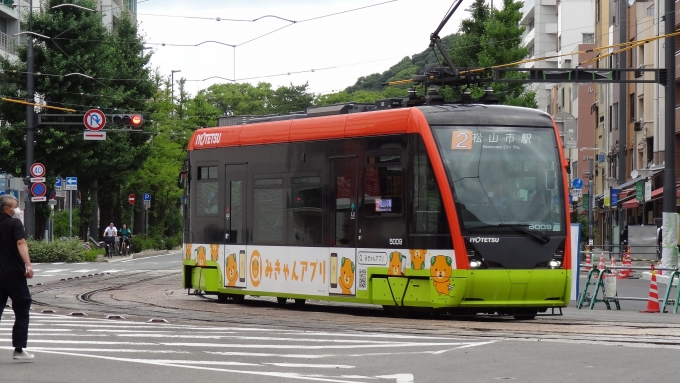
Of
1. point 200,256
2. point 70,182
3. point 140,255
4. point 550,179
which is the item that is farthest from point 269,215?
point 140,255

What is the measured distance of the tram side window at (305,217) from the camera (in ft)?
65.0

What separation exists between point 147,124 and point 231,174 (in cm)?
3979

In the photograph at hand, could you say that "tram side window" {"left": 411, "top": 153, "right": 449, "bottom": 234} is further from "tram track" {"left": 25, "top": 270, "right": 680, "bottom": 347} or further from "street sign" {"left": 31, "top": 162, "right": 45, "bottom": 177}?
"street sign" {"left": 31, "top": 162, "right": 45, "bottom": 177}

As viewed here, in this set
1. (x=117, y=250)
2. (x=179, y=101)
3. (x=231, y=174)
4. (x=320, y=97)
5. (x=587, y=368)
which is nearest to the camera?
(x=587, y=368)

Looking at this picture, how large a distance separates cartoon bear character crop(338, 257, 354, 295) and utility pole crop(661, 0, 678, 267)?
14609 millimetres

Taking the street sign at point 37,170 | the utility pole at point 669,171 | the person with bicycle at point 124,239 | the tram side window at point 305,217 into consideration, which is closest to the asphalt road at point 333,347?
the tram side window at point 305,217

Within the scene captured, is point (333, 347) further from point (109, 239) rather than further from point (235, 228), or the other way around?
point (109, 239)

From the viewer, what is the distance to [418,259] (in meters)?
17.7

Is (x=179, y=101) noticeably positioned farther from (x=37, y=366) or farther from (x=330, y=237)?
(x=37, y=366)

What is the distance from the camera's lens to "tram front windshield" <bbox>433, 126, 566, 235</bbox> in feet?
57.1

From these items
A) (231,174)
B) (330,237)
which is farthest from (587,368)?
(231,174)

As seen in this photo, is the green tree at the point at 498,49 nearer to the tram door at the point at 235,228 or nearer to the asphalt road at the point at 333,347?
the tram door at the point at 235,228

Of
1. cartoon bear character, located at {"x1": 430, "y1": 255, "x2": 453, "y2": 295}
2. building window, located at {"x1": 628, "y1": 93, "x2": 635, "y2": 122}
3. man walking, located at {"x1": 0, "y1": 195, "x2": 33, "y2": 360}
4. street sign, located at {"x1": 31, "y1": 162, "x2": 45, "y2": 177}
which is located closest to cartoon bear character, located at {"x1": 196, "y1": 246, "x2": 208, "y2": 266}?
cartoon bear character, located at {"x1": 430, "y1": 255, "x2": 453, "y2": 295}

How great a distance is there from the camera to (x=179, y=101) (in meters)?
74.4
